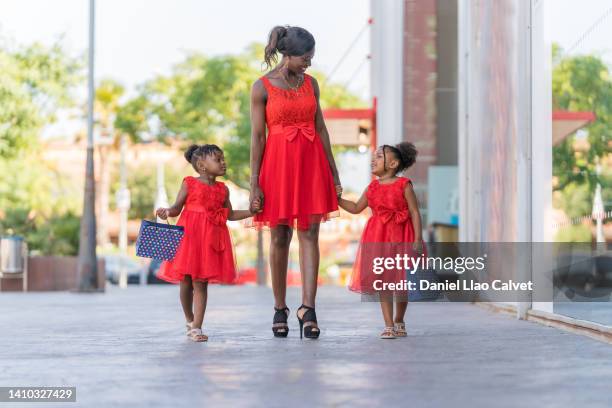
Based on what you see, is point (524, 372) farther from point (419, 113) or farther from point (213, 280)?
point (419, 113)

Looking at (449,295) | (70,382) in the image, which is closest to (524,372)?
(70,382)

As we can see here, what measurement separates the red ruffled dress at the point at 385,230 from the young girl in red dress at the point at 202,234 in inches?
29.6

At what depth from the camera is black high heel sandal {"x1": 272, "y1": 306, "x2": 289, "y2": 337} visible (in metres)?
8.34

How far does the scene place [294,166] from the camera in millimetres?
8414

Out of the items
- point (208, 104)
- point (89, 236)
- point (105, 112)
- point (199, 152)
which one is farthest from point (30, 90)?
point (199, 152)

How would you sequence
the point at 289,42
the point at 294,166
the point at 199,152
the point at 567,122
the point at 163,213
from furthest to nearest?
the point at 567,122 < the point at 199,152 < the point at 163,213 < the point at 294,166 < the point at 289,42

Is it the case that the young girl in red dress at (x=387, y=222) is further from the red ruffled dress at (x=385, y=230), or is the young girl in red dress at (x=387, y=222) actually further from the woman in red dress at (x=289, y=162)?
the woman in red dress at (x=289, y=162)

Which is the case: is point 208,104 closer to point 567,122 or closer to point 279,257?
point 567,122

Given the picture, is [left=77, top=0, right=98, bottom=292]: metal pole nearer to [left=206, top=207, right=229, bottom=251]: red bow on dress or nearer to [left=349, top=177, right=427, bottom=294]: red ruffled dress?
[left=206, top=207, right=229, bottom=251]: red bow on dress

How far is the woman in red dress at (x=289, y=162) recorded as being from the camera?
8352 millimetres

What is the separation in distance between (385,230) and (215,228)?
1069mm

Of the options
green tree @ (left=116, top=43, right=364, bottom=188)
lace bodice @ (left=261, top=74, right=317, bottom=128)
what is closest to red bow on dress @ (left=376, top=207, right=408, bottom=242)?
lace bodice @ (left=261, top=74, right=317, bottom=128)

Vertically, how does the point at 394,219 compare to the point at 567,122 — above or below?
below

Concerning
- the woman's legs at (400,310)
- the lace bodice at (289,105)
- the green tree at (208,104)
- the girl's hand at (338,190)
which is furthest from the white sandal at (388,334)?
the green tree at (208,104)
